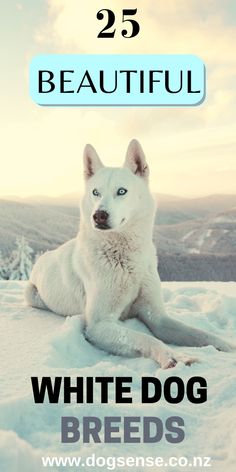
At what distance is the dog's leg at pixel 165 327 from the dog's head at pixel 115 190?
0.76 metres

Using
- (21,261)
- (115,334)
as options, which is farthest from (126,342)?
(21,261)

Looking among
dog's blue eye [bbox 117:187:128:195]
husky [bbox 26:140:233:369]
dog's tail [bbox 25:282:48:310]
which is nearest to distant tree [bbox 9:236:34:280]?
dog's tail [bbox 25:282:48:310]

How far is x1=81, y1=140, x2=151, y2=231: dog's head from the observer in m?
4.16

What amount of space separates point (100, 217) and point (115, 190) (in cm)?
38

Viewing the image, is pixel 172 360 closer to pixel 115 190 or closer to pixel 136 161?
pixel 115 190

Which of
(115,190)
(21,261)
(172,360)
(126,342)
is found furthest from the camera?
(21,261)

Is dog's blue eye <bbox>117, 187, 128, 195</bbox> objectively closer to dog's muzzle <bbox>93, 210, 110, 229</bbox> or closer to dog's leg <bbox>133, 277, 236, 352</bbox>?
dog's muzzle <bbox>93, 210, 110, 229</bbox>

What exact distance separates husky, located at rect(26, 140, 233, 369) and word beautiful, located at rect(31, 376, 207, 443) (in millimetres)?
956

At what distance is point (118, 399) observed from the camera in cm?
297

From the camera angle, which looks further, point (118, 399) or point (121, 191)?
point (121, 191)

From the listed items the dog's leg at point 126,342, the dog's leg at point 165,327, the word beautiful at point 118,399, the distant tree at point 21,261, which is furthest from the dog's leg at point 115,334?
the distant tree at point 21,261

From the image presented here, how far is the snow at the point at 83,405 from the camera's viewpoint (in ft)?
7.80

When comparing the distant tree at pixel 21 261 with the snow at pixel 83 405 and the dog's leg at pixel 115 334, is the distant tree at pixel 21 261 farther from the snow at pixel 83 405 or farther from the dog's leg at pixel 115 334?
the dog's leg at pixel 115 334

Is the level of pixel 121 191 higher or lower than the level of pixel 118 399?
higher
